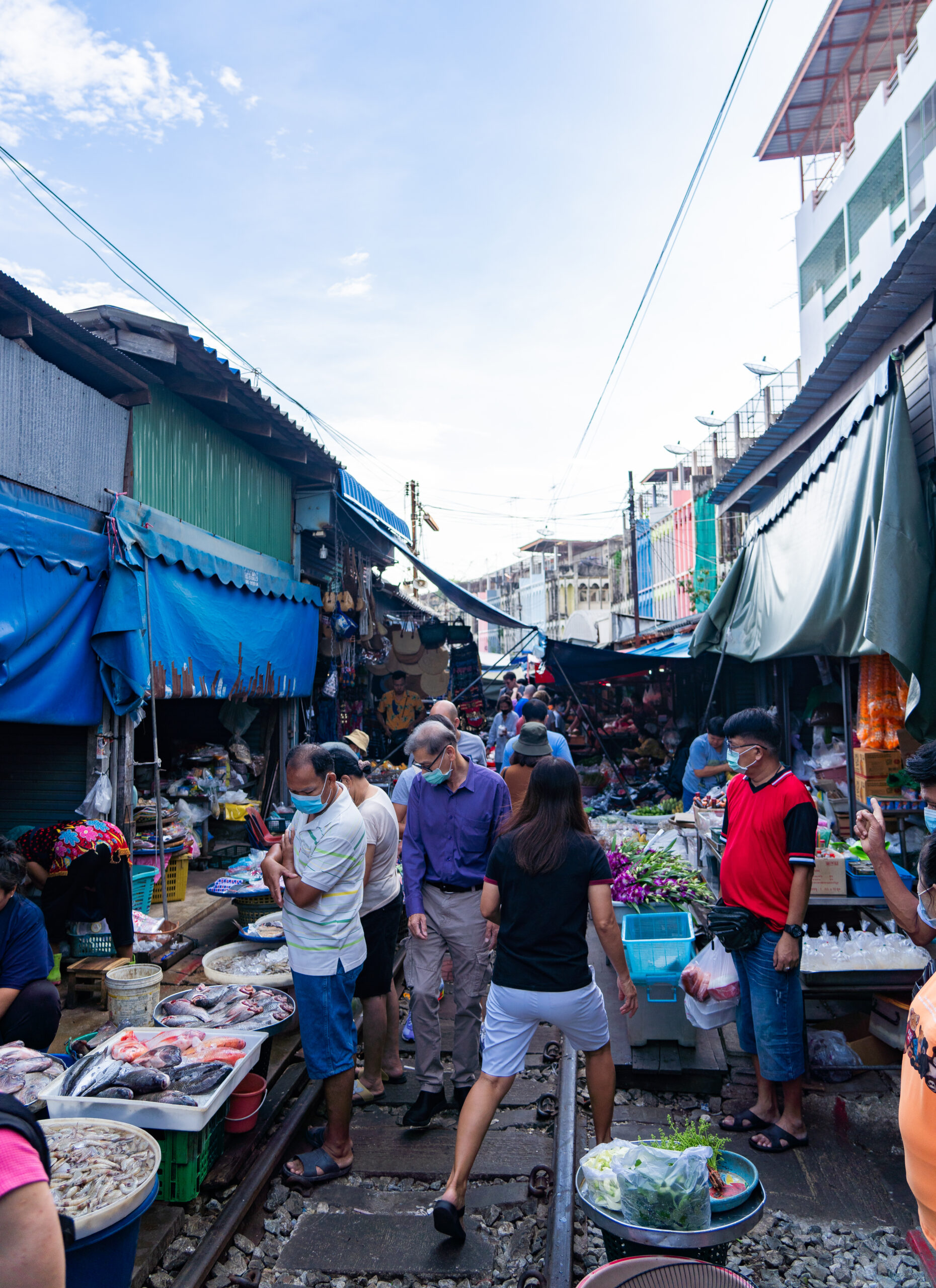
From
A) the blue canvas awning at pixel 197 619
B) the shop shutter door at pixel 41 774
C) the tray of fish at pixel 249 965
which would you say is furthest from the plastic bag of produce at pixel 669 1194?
the shop shutter door at pixel 41 774

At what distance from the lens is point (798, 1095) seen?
164 inches

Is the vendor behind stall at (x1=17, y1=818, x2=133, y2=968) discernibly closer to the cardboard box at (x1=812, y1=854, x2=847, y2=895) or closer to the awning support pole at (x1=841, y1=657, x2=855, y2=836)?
the cardboard box at (x1=812, y1=854, x2=847, y2=895)

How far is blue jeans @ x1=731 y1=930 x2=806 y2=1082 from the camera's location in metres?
4.11

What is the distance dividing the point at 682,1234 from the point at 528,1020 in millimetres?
1043

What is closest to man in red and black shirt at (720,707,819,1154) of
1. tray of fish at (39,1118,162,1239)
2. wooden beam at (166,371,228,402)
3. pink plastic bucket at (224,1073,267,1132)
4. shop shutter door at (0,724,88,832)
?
pink plastic bucket at (224,1073,267,1132)

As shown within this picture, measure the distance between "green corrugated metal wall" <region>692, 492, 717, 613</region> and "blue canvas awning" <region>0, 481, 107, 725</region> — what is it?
24264 millimetres

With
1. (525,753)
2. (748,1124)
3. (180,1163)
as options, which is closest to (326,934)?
(180,1163)

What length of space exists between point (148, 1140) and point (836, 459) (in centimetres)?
650

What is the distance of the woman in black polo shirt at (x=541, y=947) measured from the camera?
137 inches

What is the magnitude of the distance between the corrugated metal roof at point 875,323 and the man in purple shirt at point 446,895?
4099 millimetres

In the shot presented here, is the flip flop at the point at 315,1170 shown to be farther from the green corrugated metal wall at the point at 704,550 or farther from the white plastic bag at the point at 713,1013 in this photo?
the green corrugated metal wall at the point at 704,550

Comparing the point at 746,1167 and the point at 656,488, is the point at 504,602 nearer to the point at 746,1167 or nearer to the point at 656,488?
the point at 656,488

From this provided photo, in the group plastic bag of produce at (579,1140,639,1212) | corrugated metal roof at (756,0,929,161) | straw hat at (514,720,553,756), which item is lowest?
plastic bag of produce at (579,1140,639,1212)

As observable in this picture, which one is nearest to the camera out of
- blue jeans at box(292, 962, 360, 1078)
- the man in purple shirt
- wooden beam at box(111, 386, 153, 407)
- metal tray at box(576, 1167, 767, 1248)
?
metal tray at box(576, 1167, 767, 1248)
